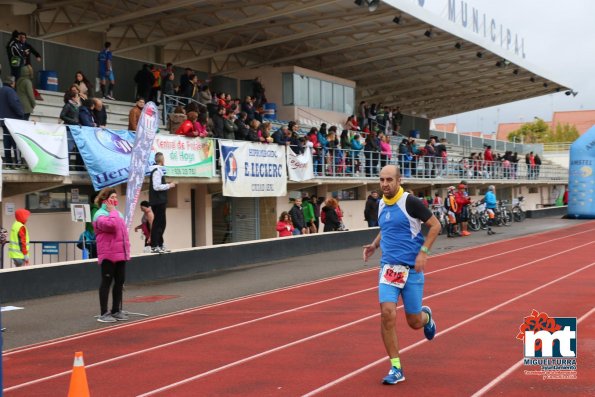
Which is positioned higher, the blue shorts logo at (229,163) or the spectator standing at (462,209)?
the blue shorts logo at (229,163)

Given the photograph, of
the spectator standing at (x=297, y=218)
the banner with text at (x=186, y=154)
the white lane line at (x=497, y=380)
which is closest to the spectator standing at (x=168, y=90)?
the banner with text at (x=186, y=154)

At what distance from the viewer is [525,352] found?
8.28 m

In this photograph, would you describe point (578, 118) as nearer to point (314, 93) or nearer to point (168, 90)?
point (314, 93)

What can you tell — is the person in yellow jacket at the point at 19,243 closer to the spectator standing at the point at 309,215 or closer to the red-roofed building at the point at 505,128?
the spectator standing at the point at 309,215

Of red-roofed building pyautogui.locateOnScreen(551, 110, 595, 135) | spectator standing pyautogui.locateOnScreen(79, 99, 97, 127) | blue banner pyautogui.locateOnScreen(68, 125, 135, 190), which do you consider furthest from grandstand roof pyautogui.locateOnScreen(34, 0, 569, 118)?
red-roofed building pyautogui.locateOnScreen(551, 110, 595, 135)

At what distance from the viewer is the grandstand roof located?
27.3 metres

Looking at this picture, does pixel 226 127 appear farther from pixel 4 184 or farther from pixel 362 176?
pixel 362 176

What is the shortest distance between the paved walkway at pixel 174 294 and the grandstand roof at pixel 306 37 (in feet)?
32.3

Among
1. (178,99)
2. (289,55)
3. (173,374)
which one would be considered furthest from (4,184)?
(289,55)

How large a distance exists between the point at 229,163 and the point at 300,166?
444 centimetres

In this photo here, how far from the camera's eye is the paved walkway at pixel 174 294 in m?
11.4

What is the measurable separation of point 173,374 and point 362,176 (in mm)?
24084

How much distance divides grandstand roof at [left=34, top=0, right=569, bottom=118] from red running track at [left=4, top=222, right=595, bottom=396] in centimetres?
1514

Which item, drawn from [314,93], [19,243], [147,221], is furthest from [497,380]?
[314,93]
